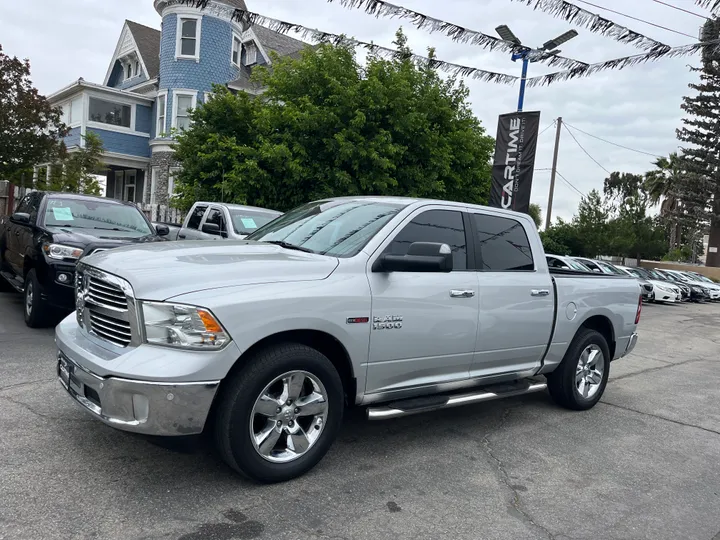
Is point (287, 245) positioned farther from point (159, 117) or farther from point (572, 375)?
point (159, 117)

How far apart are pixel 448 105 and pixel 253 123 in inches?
219

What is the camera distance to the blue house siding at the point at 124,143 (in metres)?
25.5

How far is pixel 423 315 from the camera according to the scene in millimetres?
4234

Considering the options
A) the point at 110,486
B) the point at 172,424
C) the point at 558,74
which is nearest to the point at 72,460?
the point at 110,486

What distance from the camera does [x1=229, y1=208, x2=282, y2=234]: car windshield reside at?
996 centimetres

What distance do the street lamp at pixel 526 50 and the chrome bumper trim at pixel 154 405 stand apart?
8.60m

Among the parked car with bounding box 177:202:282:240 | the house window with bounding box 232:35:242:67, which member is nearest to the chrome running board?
the parked car with bounding box 177:202:282:240

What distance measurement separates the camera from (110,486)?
348 centimetres

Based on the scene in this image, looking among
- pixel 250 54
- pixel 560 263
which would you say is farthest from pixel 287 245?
pixel 250 54

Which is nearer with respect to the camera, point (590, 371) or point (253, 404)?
point (253, 404)

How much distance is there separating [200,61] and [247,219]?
55.2ft

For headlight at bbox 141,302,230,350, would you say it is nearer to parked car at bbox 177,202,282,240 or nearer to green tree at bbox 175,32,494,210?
parked car at bbox 177,202,282,240

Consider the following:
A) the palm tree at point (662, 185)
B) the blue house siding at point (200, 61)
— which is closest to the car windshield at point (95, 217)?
the blue house siding at point (200, 61)

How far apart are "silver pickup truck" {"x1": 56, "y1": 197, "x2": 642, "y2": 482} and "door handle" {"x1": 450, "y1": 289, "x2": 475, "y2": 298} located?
1 cm
